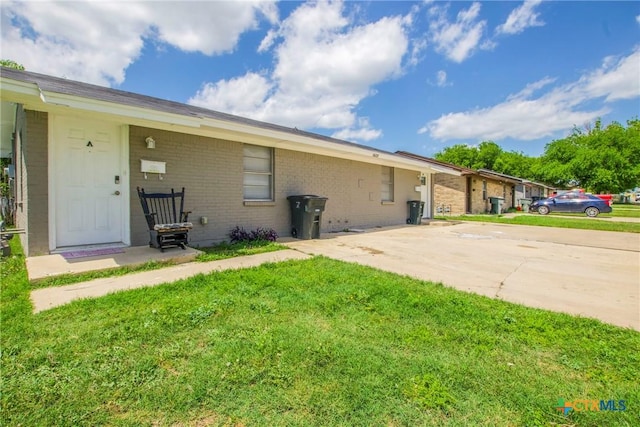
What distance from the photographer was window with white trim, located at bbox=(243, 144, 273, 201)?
24.0ft

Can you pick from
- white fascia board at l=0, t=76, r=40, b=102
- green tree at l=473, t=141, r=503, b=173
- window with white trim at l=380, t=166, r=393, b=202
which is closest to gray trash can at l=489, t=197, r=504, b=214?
window with white trim at l=380, t=166, r=393, b=202

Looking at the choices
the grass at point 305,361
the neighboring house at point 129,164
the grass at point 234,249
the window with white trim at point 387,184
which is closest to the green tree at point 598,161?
the window with white trim at point 387,184

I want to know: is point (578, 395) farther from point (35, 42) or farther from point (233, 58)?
point (35, 42)

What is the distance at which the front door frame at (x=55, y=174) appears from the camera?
4.64 m

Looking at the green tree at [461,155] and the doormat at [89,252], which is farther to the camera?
the green tree at [461,155]

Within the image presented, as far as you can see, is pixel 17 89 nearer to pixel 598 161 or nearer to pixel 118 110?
pixel 118 110

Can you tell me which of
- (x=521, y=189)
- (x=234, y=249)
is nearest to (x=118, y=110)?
(x=234, y=249)

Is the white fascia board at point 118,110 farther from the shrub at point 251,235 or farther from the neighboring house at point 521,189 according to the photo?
the neighboring house at point 521,189

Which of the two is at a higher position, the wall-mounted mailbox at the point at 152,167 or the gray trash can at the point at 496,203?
the wall-mounted mailbox at the point at 152,167

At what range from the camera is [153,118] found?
4.82 m

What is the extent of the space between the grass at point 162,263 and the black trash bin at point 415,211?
787 cm

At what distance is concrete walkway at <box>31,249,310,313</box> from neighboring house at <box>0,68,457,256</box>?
1424 mm

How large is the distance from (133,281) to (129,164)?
2631 mm

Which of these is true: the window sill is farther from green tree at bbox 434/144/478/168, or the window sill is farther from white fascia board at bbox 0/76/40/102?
green tree at bbox 434/144/478/168
